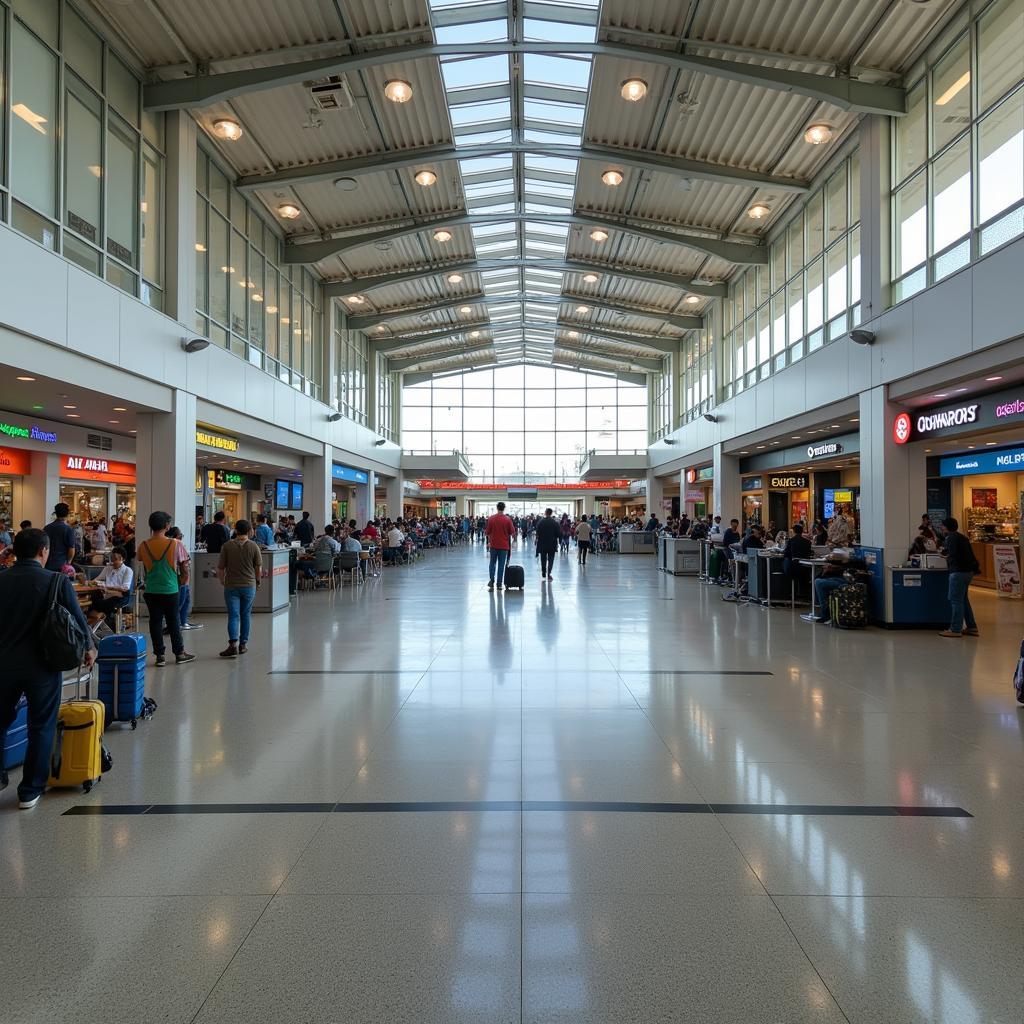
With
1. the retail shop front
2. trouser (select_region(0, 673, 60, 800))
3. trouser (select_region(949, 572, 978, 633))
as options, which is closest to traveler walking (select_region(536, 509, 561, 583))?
the retail shop front

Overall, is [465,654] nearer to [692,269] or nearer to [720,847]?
[720,847]

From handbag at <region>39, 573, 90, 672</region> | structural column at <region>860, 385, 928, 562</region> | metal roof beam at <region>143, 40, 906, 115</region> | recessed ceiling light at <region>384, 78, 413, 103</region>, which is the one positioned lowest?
handbag at <region>39, 573, 90, 672</region>

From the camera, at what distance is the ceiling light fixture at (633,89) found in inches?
473

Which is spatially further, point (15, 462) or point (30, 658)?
point (15, 462)

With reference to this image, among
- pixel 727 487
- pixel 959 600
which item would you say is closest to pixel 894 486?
pixel 959 600

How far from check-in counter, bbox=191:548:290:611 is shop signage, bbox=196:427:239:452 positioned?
121 inches

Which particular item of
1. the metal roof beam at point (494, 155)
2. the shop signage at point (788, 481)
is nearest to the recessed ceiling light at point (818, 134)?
the metal roof beam at point (494, 155)

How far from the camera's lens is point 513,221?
62.2 ft

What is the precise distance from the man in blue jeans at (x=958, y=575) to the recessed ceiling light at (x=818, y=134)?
780 centimetres

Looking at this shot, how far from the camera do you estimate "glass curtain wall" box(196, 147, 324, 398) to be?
1411 cm

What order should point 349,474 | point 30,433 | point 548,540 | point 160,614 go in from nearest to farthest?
point 160,614 < point 30,433 < point 548,540 < point 349,474

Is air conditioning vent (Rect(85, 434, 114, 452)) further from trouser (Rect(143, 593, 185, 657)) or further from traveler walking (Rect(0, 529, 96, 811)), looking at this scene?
traveler walking (Rect(0, 529, 96, 811))

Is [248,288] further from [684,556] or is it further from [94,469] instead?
[684,556]

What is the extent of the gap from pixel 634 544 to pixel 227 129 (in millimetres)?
23421
